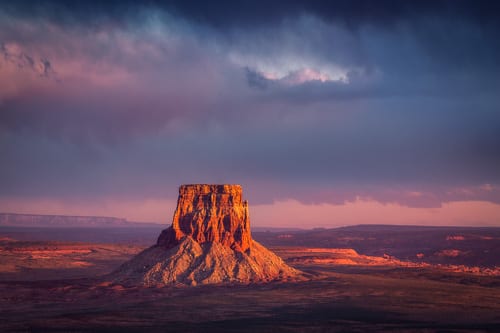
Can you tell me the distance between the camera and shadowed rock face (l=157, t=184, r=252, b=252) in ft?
235

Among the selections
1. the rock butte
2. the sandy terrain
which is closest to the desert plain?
the sandy terrain

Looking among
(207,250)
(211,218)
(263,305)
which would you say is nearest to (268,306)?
(263,305)

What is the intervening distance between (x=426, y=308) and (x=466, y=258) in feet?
263

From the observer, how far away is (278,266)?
7338 cm

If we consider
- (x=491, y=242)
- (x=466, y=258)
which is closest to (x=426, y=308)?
(x=466, y=258)

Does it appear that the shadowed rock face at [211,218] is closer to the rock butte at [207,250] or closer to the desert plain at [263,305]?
the rock butte at [207,250]

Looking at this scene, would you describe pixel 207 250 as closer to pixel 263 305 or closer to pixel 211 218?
pixel 211 218

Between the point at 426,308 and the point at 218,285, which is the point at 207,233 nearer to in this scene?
the point at 218,285

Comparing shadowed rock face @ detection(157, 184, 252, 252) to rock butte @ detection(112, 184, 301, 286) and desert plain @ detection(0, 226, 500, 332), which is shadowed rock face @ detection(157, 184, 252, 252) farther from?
desert plain @ detection(0, 226, 500, 332)

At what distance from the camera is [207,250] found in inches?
2749

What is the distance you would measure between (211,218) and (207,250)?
4.30m

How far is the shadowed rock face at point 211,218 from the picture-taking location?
7150cm

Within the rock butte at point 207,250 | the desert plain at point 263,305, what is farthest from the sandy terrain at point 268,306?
the rock butte at point 207,250

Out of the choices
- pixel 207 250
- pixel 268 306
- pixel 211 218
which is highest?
pixel 211 218
